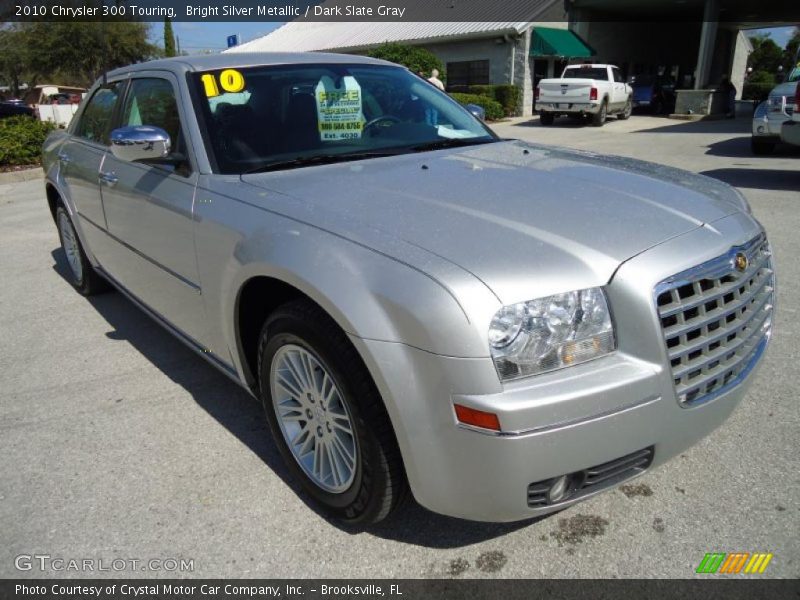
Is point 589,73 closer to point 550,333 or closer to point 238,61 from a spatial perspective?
point 238,61

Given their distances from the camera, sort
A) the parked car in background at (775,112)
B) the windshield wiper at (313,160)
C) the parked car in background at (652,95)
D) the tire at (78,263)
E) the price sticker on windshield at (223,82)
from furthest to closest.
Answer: the parked car in background at (652,95)
the parked car in background at (775,112)
the tire at (78,263)
the price sticker on windshield at (223,82)
the windshield wiper at (313,160)

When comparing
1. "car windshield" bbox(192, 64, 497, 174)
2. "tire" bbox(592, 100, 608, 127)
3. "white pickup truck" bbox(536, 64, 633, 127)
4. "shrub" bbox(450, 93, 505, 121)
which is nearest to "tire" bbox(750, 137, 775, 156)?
"white pickup truck" bbox(536, 64, 633, 127)

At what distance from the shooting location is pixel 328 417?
234 cm

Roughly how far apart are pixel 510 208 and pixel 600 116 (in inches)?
760

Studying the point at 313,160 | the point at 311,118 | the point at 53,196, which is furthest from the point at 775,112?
the point at 53,196

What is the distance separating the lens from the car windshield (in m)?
2.96

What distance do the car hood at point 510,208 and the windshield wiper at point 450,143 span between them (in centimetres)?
17

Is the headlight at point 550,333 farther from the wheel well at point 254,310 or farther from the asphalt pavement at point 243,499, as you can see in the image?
the wheel well at point 254,310

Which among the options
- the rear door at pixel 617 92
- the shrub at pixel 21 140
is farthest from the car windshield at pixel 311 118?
the rear door at pixel 617 92

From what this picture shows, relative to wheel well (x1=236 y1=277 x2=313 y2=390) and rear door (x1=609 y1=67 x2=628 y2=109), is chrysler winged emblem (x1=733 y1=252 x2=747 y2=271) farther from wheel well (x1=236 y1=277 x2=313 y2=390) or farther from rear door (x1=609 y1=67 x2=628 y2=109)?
rear door (x1=609 y1=67 x2=628 y2=109)

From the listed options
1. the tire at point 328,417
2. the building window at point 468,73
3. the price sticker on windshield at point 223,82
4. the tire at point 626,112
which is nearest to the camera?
the tire at point 328,417

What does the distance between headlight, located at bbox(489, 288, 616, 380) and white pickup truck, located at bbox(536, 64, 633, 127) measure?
742 inches

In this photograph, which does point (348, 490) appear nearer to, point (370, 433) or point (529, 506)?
point (370, 433)

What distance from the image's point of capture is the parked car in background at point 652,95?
84.3 feet
